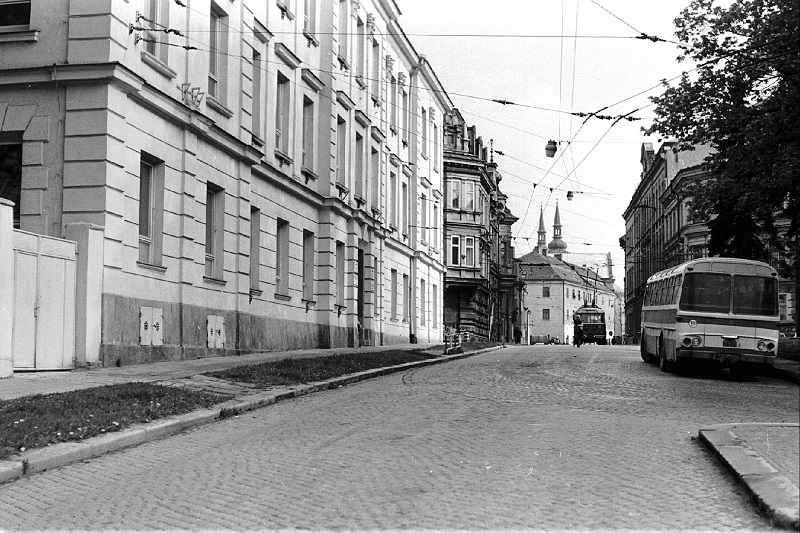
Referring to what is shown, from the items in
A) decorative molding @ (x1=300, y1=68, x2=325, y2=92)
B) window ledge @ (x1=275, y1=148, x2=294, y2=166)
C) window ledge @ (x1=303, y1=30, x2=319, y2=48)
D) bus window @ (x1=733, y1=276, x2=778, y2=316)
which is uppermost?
window ledge @ (x1=303, y1=30, x2=319, y2=48)

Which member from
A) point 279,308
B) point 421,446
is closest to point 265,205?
point 279,308

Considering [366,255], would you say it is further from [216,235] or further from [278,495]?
[278,495]

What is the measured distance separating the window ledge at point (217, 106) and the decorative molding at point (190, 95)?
58cm

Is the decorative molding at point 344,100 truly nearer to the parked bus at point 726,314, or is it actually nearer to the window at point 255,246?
the window at point 255,246

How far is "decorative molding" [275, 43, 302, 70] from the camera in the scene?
26359 mm

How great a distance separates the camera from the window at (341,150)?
32.6m

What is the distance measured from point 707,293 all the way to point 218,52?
12693 millimetres

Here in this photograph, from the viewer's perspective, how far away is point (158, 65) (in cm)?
1920

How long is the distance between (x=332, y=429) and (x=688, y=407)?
18.5 ft

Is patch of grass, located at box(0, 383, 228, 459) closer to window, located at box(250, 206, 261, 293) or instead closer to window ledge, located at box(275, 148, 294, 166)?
window, located at box(250, 206, 261, 293)

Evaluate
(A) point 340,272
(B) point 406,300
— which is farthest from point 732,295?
(B) point 406,300

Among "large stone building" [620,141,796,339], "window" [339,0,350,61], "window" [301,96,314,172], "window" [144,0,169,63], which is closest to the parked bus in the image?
"window" [144,0,169,63]

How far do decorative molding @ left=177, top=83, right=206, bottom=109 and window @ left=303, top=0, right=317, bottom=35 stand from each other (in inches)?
360

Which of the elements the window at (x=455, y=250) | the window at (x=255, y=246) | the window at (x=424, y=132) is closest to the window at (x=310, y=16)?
the window at (x=255, y=246)
